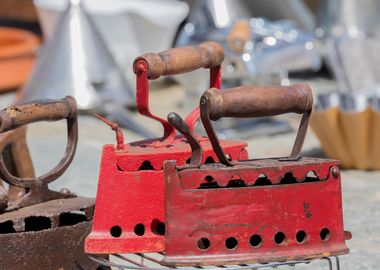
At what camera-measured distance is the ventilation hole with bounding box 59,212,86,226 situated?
1845 millimetres

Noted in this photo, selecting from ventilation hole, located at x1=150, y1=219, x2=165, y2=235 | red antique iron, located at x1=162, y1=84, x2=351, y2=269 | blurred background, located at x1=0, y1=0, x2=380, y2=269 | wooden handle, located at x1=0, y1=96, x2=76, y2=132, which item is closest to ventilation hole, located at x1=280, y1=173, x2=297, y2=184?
red antique iron, located at x1=162, y1=84, x2=351, y2=269

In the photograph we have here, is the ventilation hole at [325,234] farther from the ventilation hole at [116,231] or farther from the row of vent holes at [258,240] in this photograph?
the ventilation hole at [116,231]

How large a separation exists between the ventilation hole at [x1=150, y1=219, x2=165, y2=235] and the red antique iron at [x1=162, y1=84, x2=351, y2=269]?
0.08 metres

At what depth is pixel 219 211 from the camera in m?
1.56

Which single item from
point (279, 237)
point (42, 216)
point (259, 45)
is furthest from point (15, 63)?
point (279, 237)

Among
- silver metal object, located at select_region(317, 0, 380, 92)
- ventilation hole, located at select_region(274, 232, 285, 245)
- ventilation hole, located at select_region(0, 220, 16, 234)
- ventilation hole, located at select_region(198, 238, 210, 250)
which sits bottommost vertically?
ventilation hole, located at select_region(198, 238, 210, 250)

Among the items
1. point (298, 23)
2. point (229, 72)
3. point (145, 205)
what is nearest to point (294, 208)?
point (145, 205)

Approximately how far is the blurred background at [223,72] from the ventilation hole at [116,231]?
83 cm

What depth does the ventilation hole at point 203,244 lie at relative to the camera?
1.58 metres

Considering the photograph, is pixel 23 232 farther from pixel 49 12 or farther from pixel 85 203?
pixel 49 12

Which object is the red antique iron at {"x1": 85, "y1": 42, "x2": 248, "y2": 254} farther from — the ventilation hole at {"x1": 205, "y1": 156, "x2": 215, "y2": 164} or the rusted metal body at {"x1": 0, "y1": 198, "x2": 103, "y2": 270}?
the rusted metal body at {"x1": 0, "y1": 198, "x2": 103, "y2": 270}

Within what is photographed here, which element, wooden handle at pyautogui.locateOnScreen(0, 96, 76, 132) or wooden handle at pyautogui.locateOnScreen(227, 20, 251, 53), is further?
wooden handle at pyautogui.locateOnScreen(227, 20, 251, 53)

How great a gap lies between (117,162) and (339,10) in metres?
2.96

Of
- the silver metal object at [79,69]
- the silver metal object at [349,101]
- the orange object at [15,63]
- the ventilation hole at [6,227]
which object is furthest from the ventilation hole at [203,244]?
the orange object at [15,63]
